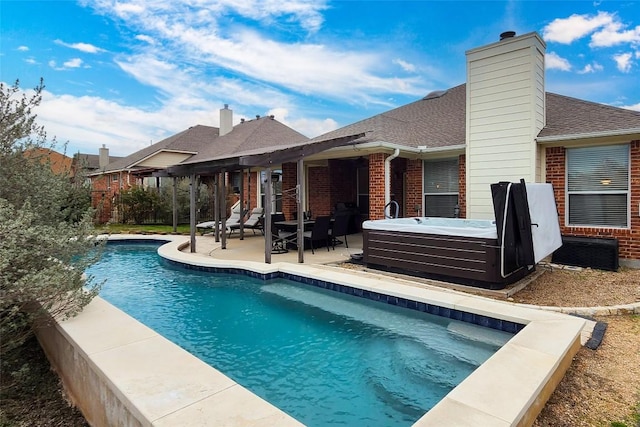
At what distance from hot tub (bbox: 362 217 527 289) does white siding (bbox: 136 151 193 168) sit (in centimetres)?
1864

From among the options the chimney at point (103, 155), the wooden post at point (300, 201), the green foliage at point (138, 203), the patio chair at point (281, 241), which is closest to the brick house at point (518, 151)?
the wooden post at point (300, 201)

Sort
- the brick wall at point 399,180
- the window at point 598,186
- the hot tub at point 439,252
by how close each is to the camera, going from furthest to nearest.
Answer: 1. the brick wall at point 399,180
2. the window at point 598,186
3. the hot tub at point 439,252

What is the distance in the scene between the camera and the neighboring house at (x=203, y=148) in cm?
1905

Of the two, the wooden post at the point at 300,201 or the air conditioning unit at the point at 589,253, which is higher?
the wooden post at the point at 300,201

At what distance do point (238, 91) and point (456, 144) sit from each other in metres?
13.9

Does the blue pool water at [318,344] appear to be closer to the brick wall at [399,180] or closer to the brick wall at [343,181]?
the brick wall at [399,180]

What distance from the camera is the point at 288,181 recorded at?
13.4 metres

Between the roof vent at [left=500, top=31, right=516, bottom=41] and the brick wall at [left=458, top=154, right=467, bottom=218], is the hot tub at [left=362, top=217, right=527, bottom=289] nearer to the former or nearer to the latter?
the brick wall at [left=458, top=154, right=467, bottom=218]

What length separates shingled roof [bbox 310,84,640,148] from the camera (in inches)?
305

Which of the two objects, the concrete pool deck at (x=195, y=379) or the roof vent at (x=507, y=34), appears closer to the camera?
the concrete pool deck at (x=195, y=379)

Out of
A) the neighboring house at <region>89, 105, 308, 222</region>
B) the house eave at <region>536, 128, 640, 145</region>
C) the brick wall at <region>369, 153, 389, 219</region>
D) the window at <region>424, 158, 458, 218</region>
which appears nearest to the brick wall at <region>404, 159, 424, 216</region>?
the window at <region>424, 158, 458, 218</region>

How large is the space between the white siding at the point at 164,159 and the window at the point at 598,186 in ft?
68.0

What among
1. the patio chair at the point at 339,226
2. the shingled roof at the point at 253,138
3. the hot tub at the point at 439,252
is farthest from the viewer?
the shingled roof at the point at 253,138

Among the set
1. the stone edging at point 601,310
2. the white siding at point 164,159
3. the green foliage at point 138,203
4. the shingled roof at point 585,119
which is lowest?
the stone edging at point 601,310
